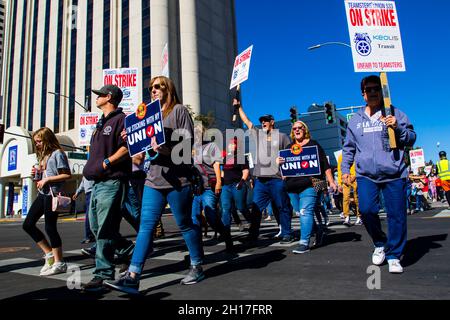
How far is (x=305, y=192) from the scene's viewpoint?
5.14 metres

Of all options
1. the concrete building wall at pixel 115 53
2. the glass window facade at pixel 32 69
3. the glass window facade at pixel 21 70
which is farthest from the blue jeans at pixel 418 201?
the glass window facade at pixel 21 70

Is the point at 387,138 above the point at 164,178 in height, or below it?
above

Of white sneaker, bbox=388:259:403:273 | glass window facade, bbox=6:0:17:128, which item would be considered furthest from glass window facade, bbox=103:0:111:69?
white sneaker, bbox=388:259:403:273

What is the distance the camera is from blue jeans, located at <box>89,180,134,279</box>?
127 inches

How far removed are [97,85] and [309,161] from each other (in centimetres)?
4291

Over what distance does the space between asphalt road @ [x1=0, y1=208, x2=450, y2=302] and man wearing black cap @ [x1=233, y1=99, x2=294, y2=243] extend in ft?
1.68

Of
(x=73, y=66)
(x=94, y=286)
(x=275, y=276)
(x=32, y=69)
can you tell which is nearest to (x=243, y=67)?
(x=275, y=276)

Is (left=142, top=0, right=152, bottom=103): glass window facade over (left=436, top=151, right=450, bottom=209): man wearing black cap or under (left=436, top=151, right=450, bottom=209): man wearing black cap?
over

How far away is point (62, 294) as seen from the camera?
3.16m

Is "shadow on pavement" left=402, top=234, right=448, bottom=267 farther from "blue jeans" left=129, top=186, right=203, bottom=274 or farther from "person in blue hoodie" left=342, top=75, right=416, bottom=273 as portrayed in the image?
"blue jeans" left=129, top=186, right=203, bottom=274
